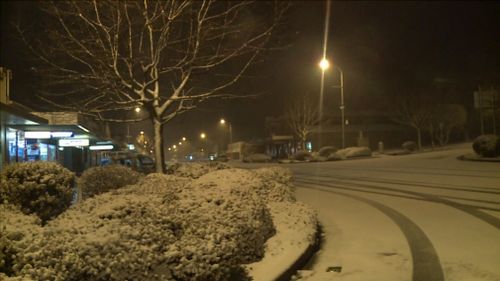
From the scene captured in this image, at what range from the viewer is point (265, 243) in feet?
29.2

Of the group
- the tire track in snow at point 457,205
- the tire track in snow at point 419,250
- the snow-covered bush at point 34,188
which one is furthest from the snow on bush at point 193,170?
the tire track in snow at point 457,205

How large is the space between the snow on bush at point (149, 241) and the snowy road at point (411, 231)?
1.29 metres

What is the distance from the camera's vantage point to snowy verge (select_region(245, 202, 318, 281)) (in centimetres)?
730

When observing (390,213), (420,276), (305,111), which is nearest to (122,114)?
(390,213)

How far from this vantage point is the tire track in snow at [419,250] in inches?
291

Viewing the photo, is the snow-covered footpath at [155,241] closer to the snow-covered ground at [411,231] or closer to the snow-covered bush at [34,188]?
A: the snow-covered bush at [34,188]

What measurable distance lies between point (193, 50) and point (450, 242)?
31.4 feet

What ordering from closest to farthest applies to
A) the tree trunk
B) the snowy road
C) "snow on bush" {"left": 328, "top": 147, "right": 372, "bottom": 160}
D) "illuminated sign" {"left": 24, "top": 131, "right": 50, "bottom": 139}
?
the snowy road < the tree trunk < "illuminated sign" {"left": 24, "top": 131, "right": 50, "bottom": 139} < "snow on bush" {"left": 328, "top": 147, "right": 372, "bottom": 160}

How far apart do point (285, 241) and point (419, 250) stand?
6.94ft

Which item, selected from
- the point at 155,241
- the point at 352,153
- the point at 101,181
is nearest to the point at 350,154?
the point at 352,153

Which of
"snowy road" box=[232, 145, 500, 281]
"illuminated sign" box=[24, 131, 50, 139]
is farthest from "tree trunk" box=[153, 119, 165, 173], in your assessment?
"illuminated sign" box=[24, 131, 50, 139]

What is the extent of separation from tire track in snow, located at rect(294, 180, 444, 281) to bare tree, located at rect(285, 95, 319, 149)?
5079 centimetres

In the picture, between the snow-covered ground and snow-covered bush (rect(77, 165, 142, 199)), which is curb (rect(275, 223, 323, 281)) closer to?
the snow-covered ground

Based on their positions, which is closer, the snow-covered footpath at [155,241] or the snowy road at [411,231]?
the snow-covered footpath at [155,241]
